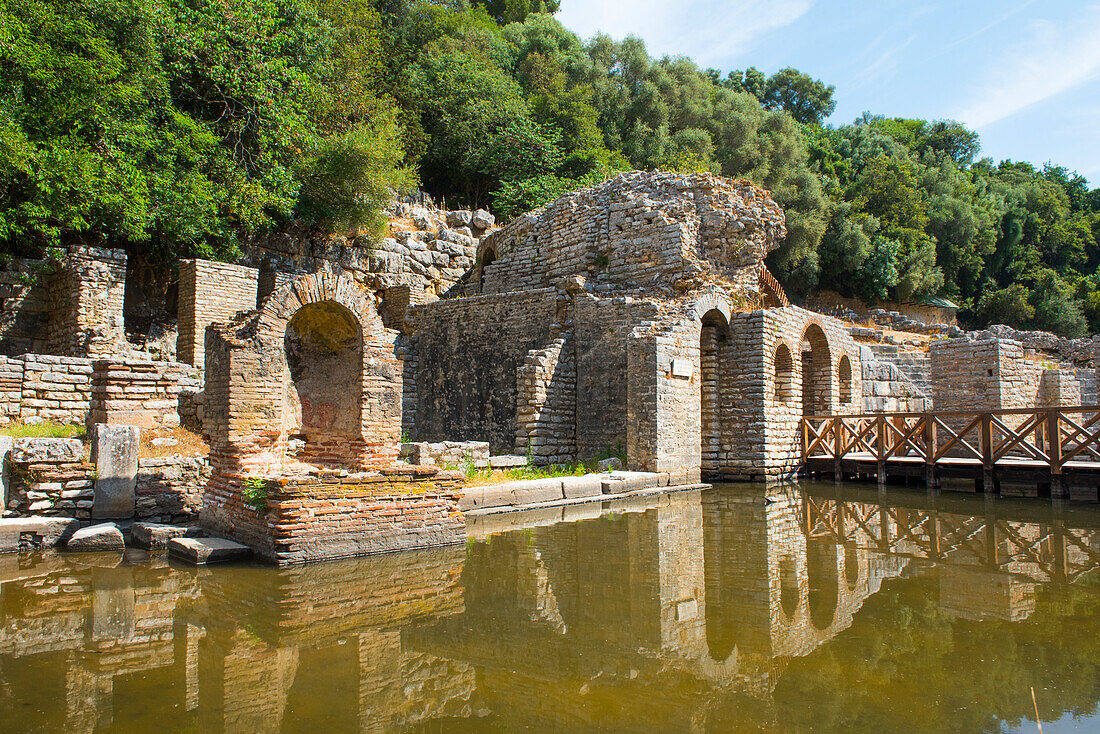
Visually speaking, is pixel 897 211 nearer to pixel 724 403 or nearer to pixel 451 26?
pixel 451 26

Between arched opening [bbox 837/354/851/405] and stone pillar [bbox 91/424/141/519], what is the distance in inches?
553

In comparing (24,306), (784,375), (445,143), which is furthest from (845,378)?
(24,306)

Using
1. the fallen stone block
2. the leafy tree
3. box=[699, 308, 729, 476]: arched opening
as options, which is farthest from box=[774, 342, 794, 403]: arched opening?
the leafy tree

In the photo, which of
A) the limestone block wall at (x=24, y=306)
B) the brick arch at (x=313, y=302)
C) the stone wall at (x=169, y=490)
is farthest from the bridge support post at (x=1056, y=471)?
the limestone block wall at (x=24, y=306)

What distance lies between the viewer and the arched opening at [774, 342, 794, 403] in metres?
14.1

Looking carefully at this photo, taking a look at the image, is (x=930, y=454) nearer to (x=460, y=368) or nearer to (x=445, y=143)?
(x=460, y=368)

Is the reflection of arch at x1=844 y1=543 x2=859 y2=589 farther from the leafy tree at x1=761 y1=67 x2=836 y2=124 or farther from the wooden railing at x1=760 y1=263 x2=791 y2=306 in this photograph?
the leafy tree at x1=761 y1=67 x2=836 y2=124

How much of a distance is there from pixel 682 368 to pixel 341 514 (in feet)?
24.2

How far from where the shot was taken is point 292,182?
17.5 metres

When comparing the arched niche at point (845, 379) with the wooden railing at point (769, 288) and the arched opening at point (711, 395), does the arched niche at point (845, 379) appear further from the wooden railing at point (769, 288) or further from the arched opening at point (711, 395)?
the arched opening at point (711, 395)

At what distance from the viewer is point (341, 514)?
256 inches

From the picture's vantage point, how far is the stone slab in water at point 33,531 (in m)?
6.67

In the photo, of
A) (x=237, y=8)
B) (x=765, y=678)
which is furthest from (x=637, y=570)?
(x=237, y=8)

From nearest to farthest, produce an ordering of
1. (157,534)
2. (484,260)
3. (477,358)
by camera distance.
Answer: (157,534) → (477,358) → (484,260)
